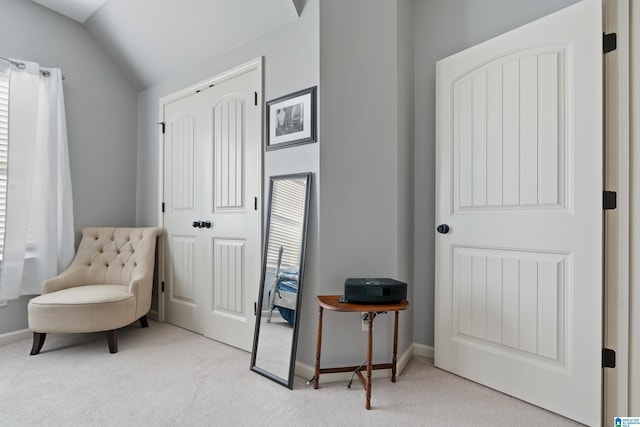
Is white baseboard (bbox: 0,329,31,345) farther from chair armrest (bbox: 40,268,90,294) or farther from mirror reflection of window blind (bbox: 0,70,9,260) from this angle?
mirror reflection of window blind (bbox: 0,70,9,260)

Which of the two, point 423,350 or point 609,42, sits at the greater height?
point 609,42

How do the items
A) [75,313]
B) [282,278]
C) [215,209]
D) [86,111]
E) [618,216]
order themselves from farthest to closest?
[86,111]
[215,209]
[75,313]
[282,278]
[618,216]

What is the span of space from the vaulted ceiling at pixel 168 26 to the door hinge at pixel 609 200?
1.96 metres

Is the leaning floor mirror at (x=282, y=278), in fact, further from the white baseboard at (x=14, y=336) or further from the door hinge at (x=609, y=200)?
the white baseboard at (x=14, y=336)

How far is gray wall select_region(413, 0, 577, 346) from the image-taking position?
2152 mm

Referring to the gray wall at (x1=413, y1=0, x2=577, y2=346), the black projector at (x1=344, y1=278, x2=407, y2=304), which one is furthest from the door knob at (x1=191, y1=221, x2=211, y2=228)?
the gray wall at (x1=413, y1=0, x2=577, y2=346)

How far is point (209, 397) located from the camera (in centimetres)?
176

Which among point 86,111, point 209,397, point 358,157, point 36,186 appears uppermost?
point 86,111

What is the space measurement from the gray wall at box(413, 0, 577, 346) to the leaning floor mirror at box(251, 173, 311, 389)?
0.84 m

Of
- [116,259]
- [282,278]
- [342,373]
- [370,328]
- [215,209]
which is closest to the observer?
[370,328]

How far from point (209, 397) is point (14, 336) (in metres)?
1.93

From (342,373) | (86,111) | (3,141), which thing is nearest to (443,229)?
(342,373)

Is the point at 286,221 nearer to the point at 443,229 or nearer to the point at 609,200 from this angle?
the point at 443,229

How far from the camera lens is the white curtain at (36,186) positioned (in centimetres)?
247
